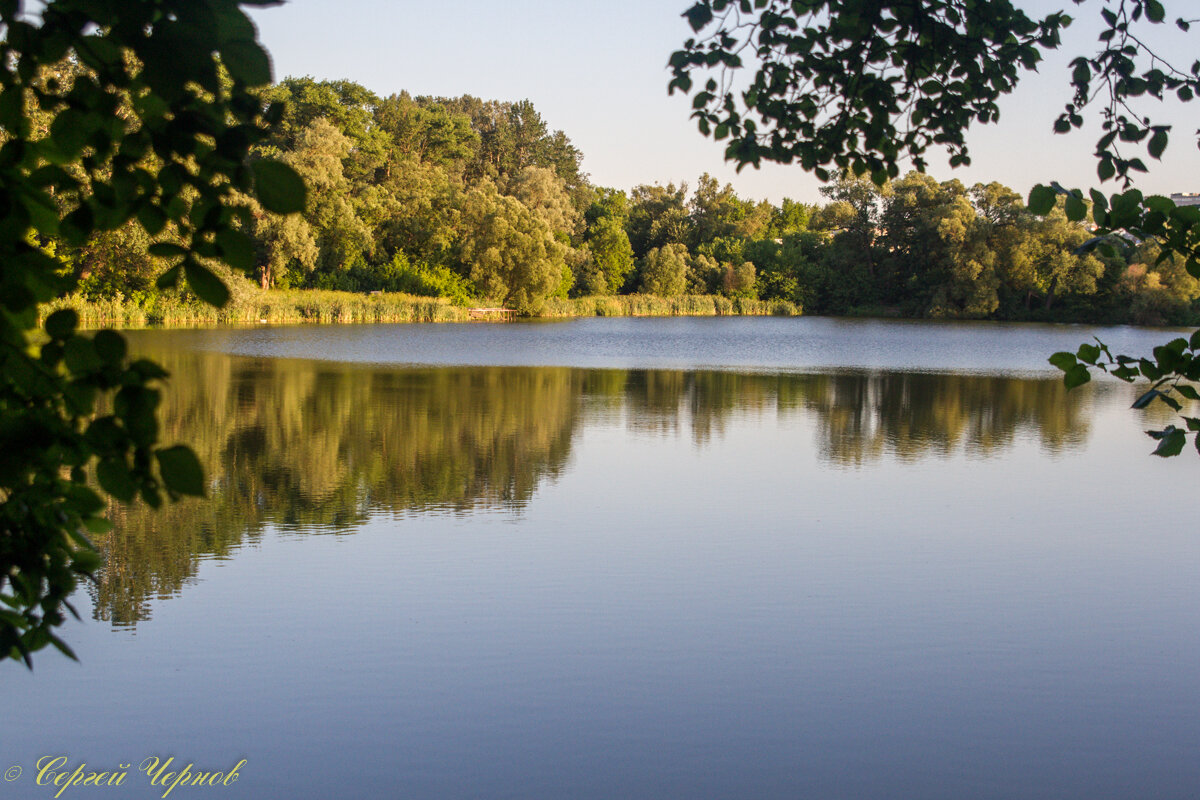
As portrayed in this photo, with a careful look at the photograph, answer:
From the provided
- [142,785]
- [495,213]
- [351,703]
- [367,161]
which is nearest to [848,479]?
[351,703]

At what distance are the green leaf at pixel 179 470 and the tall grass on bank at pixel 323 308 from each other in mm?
19874

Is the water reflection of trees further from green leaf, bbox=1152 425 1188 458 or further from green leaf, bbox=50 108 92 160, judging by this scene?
green leaf, bbox=1152 425 1188 458

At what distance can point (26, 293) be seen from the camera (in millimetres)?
1251

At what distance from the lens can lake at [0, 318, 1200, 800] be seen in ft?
12.9

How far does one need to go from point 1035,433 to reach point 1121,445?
3.75 feet

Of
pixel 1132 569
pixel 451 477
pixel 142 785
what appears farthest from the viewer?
pixel 451 477

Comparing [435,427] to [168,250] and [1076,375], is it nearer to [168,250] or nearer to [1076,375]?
[1076,375]

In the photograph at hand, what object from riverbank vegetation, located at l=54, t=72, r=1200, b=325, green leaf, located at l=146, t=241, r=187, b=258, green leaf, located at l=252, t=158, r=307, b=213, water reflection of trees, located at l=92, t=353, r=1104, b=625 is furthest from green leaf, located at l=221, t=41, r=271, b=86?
riverbank vegetation, located at l=54, t=72, r=1200, b=325

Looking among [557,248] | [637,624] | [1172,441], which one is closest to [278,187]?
[1172,441]

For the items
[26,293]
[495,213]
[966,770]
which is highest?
[495,213]

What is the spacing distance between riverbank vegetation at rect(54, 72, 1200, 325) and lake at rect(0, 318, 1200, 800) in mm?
22923

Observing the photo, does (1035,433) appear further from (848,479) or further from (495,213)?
(495,213)

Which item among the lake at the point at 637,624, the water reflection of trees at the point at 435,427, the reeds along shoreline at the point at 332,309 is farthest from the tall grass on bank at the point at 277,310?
the lake at the point at 637,624

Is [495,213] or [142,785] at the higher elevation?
[495,213]
